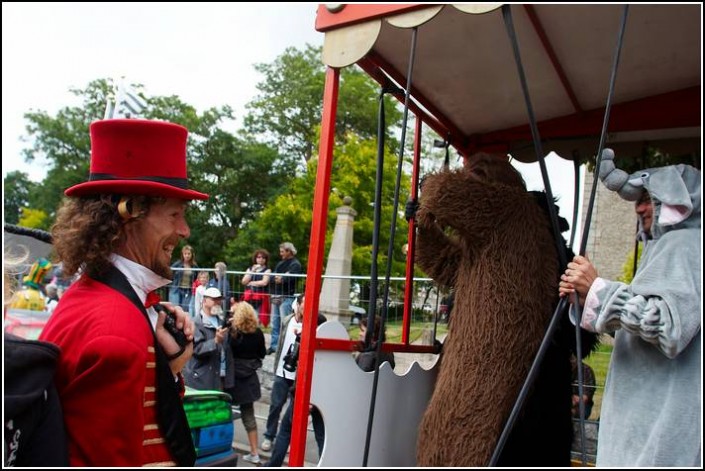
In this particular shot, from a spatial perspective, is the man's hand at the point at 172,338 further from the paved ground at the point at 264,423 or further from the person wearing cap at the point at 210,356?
the person wearing cap at the point at 210,356

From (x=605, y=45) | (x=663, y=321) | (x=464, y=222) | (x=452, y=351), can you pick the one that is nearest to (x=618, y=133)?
(x=605, y=45)

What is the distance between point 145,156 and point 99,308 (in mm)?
457

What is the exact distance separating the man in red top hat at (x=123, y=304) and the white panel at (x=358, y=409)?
0.74 meters

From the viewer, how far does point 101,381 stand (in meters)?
1.37

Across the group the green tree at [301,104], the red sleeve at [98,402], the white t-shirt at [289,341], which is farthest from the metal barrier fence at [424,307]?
the green tree at [301,104]

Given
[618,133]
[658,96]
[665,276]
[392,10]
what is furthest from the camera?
[618,133]

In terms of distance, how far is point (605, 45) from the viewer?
8.42 feet

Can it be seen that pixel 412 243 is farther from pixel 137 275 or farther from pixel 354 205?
pixel 354 205

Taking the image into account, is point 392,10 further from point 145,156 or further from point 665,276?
point 665,276

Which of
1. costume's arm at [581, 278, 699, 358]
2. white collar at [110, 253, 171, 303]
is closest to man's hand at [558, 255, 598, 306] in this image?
costume's arm at [581, 278, 699, 358]

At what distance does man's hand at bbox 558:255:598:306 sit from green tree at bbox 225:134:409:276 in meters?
13.2

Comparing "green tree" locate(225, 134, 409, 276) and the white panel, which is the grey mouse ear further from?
"green tree" locate(225, 134, 409, 276)

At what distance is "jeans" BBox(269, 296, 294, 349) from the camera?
7.61 metres

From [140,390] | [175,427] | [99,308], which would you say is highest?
[99,308]
